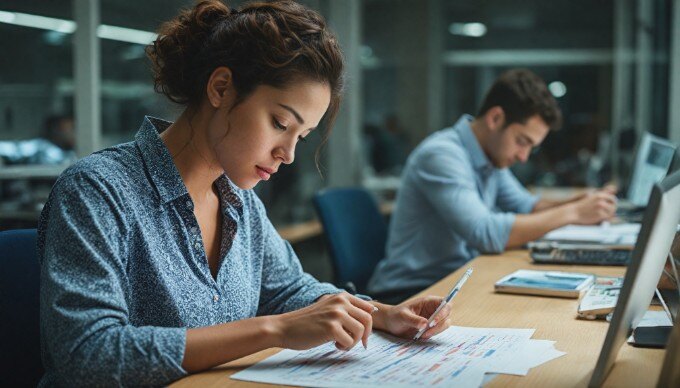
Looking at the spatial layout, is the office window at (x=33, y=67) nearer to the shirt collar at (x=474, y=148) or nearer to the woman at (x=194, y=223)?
the woman at (x=194, y=223)

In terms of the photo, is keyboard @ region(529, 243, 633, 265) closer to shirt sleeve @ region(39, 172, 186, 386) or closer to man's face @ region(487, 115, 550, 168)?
man's face @ region(487, 115, 550, 168)

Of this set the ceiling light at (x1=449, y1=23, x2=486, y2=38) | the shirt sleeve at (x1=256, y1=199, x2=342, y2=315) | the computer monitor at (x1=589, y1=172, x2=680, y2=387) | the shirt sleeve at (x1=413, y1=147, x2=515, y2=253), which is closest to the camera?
the computer monitor at (x1=589, y1=172, x2=680, y2=387)

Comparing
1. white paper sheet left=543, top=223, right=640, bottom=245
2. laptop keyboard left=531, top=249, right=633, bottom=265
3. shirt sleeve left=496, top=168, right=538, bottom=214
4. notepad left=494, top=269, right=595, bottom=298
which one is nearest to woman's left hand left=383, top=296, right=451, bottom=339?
notepad left=494, top=269, right=595, bottom=298

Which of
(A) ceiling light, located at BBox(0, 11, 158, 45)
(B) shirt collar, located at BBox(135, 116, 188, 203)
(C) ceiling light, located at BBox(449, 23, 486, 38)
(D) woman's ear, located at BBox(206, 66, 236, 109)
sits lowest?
(B) shirt collar, located at BBox(135, 116, 188, 203)

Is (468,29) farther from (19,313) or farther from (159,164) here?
(19,313)

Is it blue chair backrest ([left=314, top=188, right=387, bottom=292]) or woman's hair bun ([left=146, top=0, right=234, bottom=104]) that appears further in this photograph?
blue chair backrest ([left=314, top=188, right=387, bottom=292])

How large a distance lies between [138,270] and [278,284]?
0.44 m

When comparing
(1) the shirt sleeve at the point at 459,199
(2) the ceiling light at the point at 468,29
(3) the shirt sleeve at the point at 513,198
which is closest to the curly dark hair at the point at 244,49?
(1) the shirt sleeve at the point at 459,199

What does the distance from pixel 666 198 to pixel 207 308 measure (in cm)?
82

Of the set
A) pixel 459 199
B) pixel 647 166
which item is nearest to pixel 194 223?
pixel 459 199

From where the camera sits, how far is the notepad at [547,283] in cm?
188

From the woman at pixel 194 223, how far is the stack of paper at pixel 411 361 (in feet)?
0.14

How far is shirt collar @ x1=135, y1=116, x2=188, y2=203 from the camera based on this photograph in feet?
4.44

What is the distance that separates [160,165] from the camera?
1373 millimetres
